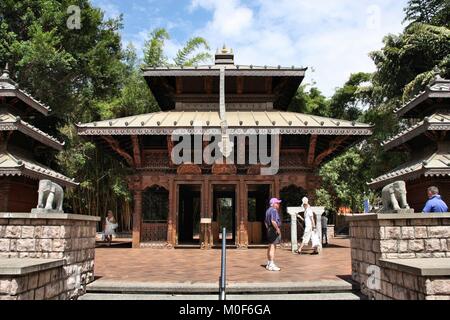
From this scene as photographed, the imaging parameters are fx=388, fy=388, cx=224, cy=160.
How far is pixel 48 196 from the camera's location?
21.1 ft

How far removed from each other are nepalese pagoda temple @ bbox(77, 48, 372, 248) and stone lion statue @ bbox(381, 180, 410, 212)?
785 cm

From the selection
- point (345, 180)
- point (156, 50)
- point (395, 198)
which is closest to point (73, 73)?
point (156, 50)

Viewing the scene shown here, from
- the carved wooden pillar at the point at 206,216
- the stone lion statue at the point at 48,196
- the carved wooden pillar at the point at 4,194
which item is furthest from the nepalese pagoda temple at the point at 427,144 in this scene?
the carved wooden pillar at the point at 4,194

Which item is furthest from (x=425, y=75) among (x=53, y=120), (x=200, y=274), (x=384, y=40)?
(x=53, y=120)

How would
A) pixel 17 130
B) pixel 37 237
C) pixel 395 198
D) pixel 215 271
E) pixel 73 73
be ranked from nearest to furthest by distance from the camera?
pixel 37 237, pixel 395 198, pixel 215 271, pixel 17 130, pixel 73 73

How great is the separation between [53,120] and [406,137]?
18260 mm

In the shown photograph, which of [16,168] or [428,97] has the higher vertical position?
[428,97]

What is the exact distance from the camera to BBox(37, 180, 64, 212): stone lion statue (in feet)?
20.8

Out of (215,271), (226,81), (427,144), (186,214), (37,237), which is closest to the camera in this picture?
(37,237)

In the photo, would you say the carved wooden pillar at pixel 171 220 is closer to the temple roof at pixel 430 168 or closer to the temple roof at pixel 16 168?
the temple roof at pixel 16 168

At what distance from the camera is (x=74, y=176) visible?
2591 centimetres

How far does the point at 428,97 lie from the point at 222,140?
7605 mm

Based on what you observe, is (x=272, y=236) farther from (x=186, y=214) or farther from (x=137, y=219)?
(x=186, y=214)
